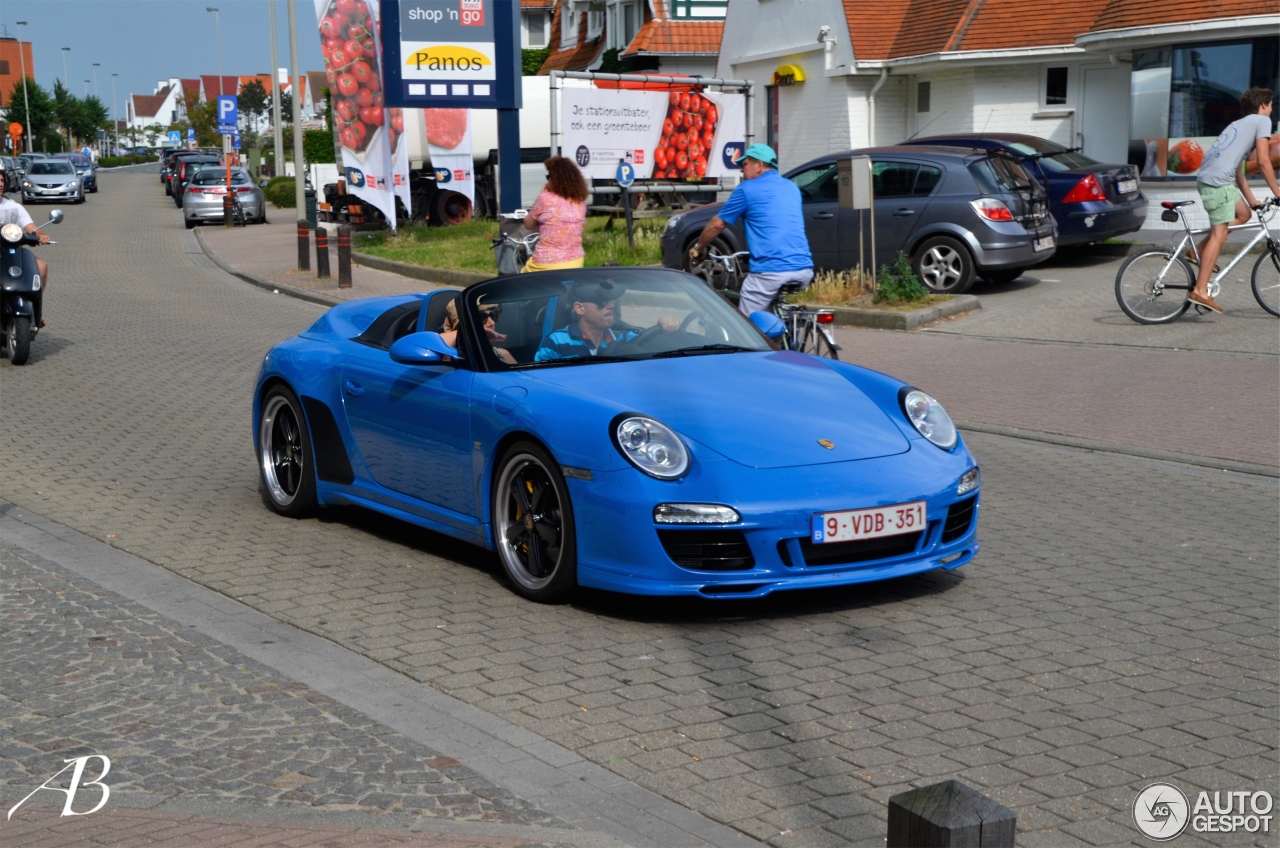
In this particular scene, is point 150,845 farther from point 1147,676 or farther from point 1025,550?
point 1025,550

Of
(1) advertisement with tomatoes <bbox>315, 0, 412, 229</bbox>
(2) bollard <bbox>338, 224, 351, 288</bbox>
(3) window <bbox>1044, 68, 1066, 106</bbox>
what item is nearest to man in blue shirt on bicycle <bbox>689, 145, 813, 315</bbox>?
(2) bollard <bbox>338, 224, 351, 288</bbox>

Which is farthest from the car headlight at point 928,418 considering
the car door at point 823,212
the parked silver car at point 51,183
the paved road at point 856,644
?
the parked silver car at point 51,183

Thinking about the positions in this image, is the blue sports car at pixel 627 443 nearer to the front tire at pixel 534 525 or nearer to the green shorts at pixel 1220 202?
the front tire at pixel 534 525

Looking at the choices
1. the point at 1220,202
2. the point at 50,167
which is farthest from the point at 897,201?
the point at 50,167

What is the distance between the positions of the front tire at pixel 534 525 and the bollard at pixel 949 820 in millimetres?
3324

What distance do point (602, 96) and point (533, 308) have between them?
18113 mm

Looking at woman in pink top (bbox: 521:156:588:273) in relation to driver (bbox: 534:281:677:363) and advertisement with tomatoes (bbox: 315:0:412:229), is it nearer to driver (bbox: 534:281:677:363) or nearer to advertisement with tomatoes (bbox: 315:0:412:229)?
driver (bbox: 534:281:677:363)

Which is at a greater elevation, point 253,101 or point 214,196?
point 253,101

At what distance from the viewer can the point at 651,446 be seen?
222 inches

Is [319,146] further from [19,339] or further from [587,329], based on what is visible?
[587,329]

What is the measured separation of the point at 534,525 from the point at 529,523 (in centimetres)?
3

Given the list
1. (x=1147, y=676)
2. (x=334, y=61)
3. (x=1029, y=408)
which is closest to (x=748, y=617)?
(x=1147, y=676)

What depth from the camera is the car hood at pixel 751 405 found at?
571 cm

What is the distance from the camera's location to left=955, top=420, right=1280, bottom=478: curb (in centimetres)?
869
